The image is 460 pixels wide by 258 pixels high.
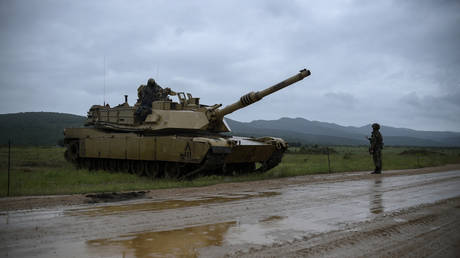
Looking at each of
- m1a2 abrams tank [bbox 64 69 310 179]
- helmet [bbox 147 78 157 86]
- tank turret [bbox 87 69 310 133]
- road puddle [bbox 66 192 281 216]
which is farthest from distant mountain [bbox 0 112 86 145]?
road puddle [bbox 66 192 281 216]

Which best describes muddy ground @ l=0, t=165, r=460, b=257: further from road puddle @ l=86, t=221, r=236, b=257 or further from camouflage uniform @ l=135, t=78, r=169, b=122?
camouflage uniform @ l=135, t=78, r=169, b=122

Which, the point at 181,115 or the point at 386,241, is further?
the point at 181,115

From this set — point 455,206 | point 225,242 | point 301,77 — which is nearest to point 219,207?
point 225,242

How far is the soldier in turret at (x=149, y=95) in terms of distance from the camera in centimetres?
1723

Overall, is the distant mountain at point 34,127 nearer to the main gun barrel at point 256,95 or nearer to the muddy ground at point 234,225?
the main gun barrel at point 256,95

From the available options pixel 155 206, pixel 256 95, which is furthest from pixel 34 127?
pixel 155 206

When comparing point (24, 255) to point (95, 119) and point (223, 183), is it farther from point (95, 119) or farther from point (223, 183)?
point (95, 119)

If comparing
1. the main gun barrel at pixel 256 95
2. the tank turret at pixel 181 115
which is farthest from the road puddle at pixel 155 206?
the tank turret at pixel 181 115

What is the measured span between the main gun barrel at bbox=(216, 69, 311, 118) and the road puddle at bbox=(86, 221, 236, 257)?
9381 millimetres

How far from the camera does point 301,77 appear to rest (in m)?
14.3

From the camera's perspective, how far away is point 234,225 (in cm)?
606

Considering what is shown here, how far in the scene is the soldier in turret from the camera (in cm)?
1723

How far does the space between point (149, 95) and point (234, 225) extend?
41.0 ft

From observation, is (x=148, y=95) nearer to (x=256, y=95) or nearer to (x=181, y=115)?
(x=181, y=115)
